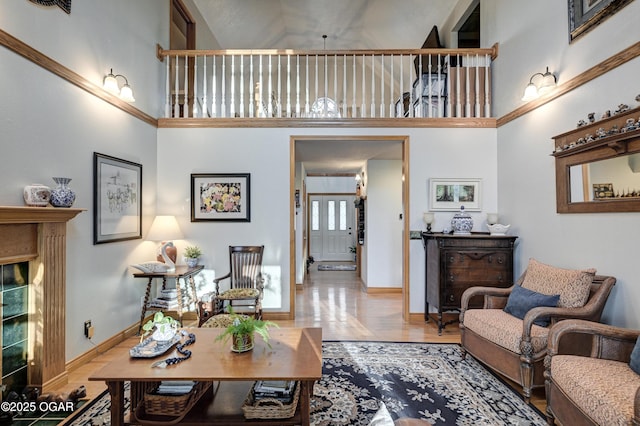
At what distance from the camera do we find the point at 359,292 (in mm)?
5832

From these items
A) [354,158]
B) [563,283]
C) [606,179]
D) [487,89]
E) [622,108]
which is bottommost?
[563,283]

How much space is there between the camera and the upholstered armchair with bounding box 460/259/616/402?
7.66 ft

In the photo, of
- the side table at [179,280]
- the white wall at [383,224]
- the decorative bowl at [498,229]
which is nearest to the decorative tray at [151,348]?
the side table at [179,280]

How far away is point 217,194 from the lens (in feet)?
13.8

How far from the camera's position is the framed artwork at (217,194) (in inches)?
166

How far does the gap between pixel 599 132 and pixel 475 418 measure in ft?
7.52

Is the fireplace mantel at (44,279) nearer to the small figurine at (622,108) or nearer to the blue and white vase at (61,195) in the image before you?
the blue and white vase at (61,195)

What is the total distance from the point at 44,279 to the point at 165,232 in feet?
4.66

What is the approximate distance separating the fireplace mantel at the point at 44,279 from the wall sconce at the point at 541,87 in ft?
14.1

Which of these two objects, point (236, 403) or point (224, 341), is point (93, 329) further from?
point (236, 403)

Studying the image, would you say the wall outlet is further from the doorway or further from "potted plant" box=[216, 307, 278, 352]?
the doorway

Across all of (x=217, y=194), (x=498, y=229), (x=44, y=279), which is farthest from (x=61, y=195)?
(x=498, y=229)

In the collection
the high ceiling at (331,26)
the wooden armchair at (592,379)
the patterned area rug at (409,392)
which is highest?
the high ceiling at (331,26)

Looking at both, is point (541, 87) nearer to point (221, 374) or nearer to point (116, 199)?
point (221, 374)
